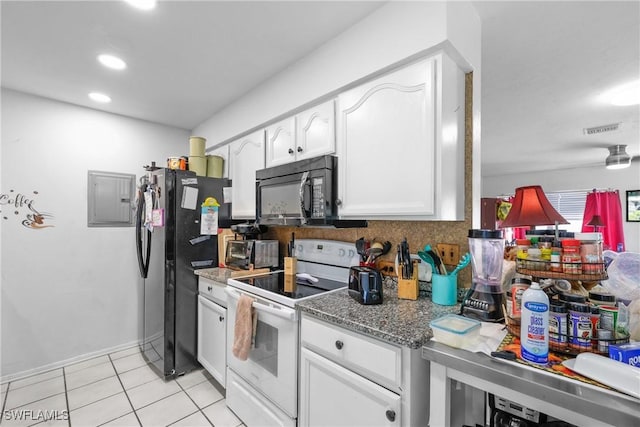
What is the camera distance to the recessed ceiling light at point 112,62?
6.15ft

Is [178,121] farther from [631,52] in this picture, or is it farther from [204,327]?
[631,52]

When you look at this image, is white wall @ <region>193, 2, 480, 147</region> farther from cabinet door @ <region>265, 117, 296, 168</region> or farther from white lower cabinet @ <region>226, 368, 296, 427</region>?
white lower cabinet @ <region>226, 368, 296, 427</region>

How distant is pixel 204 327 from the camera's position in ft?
7.39

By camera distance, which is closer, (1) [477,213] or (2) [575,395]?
(2) [575,395]

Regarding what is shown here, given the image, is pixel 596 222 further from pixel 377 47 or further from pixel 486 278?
pixel 377 47

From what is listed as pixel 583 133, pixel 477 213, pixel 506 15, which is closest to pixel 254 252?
pixel 477 213

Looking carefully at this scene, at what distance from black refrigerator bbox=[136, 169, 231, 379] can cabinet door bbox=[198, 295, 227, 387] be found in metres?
0.13

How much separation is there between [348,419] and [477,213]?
3.70 ft

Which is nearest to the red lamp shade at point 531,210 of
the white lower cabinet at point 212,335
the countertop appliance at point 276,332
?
the countertop appliance at point 276,332

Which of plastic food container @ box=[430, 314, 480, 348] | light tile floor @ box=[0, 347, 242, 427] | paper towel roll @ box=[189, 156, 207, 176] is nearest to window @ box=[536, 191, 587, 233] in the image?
plastic food container @ box=[430, 314, 480, 348]

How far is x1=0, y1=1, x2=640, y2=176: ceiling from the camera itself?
145 centimetres

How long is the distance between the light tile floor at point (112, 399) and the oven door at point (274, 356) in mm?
453

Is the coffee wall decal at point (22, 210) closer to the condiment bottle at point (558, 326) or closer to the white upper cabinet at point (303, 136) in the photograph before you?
the white upper cabinet at point (303, 136)

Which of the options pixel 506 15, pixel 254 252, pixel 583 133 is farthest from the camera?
pixel 583 133
